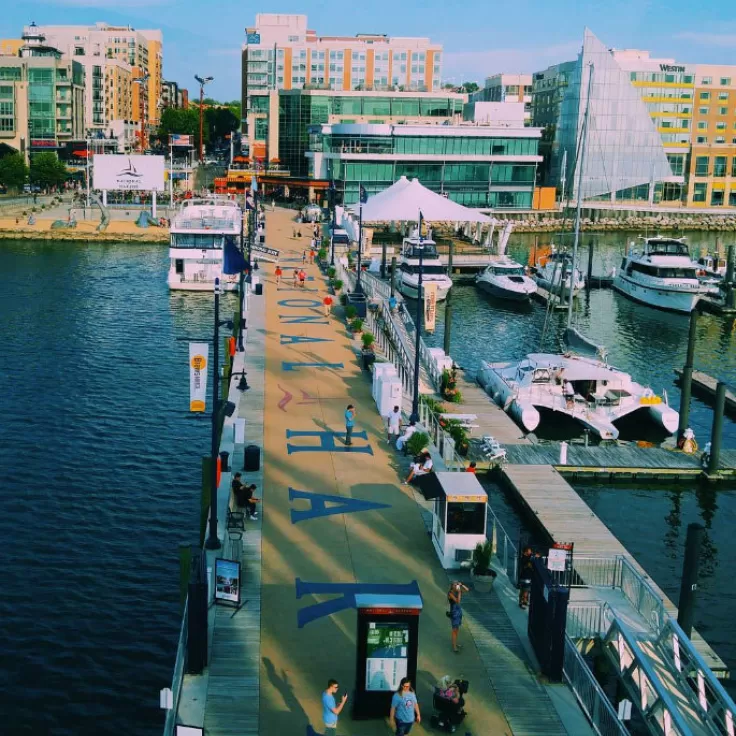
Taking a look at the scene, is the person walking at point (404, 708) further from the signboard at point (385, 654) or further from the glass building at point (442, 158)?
the glass building at point (442, 158)

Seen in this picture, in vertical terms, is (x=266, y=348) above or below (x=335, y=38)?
below

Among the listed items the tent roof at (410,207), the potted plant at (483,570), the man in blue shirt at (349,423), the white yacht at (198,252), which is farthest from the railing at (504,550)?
the tent roof at (410,207)

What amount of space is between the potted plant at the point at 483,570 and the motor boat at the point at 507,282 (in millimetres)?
54084

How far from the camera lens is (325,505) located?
1115 inches

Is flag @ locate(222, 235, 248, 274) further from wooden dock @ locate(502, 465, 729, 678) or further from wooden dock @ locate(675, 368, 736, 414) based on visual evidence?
wooden dock @ locate(675, 368, 736, 414)

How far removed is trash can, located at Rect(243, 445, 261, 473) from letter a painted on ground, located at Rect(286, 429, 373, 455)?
2050 millimetres

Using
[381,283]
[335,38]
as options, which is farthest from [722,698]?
[335,38]

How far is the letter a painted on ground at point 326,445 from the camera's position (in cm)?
3347

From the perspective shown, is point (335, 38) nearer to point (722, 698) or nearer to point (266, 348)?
point (266, 348)

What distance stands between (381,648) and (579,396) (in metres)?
27.9

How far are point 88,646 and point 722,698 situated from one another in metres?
14.2

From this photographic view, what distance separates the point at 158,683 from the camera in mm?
23281

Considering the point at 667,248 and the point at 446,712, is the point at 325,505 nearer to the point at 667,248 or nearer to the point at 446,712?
the point at 446,712

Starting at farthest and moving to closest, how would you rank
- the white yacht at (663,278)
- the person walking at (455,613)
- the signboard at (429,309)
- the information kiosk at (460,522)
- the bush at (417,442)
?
the white yacht at (663,278) → the signboard at (429,309) → the bush at (417,442) → the information kiosk at (460,522) → the person walking at (455,613)
